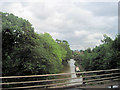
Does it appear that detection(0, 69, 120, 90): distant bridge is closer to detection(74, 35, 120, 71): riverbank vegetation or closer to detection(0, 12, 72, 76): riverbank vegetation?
detection(0, 12, 72, 76): riverbank vegetation

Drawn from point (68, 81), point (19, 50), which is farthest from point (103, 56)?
point (19, 50)

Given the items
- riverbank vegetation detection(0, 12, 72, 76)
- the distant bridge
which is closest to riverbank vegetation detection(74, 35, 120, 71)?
the distant bridge

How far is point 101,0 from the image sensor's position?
12.8 feet

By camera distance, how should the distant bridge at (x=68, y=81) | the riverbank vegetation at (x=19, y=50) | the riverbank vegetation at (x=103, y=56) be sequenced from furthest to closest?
1. the riverbank vegetation at (x=103, y=56)
2. the riverbank vegetation at (x=19, y=50)
3. the distant bridge at (x=68, y=81)

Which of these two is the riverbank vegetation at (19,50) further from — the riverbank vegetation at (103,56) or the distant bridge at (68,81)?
the riverbank vegetation at (103,56)

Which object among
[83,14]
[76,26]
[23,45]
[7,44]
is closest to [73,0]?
[83,14]

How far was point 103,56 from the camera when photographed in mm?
7000

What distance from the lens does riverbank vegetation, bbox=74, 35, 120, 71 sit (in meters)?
6.11

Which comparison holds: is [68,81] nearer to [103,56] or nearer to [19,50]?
[19,50]

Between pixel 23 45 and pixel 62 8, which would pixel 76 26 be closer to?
pixel 62 8

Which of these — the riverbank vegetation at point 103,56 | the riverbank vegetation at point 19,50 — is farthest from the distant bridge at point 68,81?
the riverbank vegetation at point 103,56

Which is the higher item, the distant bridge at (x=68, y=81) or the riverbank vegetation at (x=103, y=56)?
the riverbank vegetation at (x=103, y=56)

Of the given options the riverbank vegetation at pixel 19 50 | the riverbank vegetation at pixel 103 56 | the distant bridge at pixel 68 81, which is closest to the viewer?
the distant bridge at pixel 68 81

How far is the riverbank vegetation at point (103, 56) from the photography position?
20.1 ft
